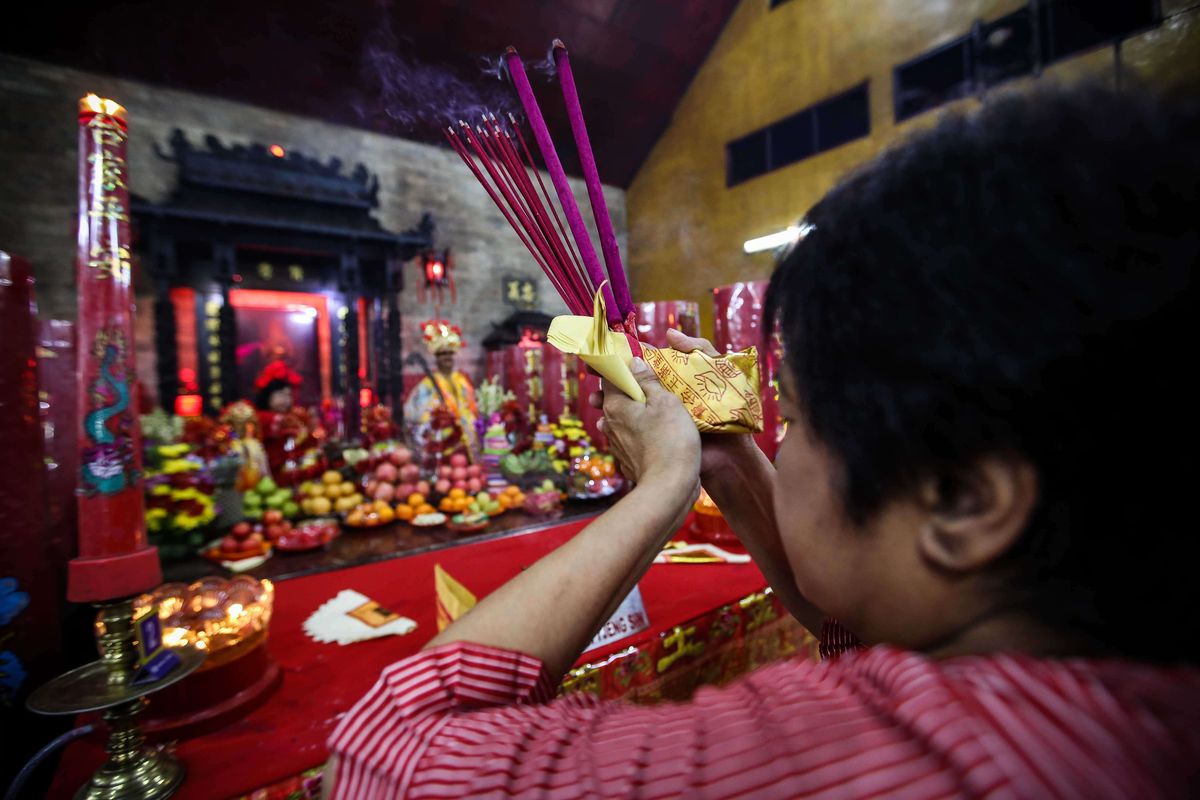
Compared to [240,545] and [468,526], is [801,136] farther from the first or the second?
[240,545]

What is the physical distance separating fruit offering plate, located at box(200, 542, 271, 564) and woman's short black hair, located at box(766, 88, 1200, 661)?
266cm

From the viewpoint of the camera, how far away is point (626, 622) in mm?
1395

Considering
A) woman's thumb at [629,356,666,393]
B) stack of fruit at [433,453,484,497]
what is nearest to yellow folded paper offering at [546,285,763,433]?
woman's thumb at [629,356,666,393]

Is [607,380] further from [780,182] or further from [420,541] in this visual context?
[780,182]

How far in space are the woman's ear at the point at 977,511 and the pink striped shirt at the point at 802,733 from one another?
8 cm

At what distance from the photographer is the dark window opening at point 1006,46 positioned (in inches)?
206

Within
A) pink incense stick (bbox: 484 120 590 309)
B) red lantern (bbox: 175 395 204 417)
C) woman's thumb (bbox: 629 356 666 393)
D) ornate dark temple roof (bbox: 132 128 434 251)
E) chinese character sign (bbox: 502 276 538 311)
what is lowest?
woman's thumb (bbox: 629 356 666 393)

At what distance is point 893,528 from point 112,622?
1192 mm

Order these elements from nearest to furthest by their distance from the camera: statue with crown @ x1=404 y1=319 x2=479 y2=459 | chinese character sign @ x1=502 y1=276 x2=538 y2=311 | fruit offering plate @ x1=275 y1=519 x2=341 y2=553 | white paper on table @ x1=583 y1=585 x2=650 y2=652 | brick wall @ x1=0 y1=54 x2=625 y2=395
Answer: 1. white paper on table @ x1=583 y1=585 x2=650 y2=652
2. fruit offering plate @ x1=275 y1=519 x2=341 y2=553
3. statue with crown @ x1=404 y1=319 x2=479 y2=459
4. brick wall @ x1=0 y1=54 x2=625 y2=395
5. chinese character sign @ x1=502 y1=276 x2=538 y2=311

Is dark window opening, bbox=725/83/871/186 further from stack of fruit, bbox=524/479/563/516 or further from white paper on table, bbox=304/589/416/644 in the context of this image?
white paper on table, bbox=304/589/416/644

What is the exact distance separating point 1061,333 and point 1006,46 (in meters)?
7.30

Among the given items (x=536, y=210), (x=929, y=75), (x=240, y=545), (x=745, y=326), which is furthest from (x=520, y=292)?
(x=536, y=210)

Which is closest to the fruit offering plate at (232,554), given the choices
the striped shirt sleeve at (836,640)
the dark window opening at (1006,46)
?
the striped shirt sleeve at (836,640)

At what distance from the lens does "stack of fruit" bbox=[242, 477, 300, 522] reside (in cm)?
281
